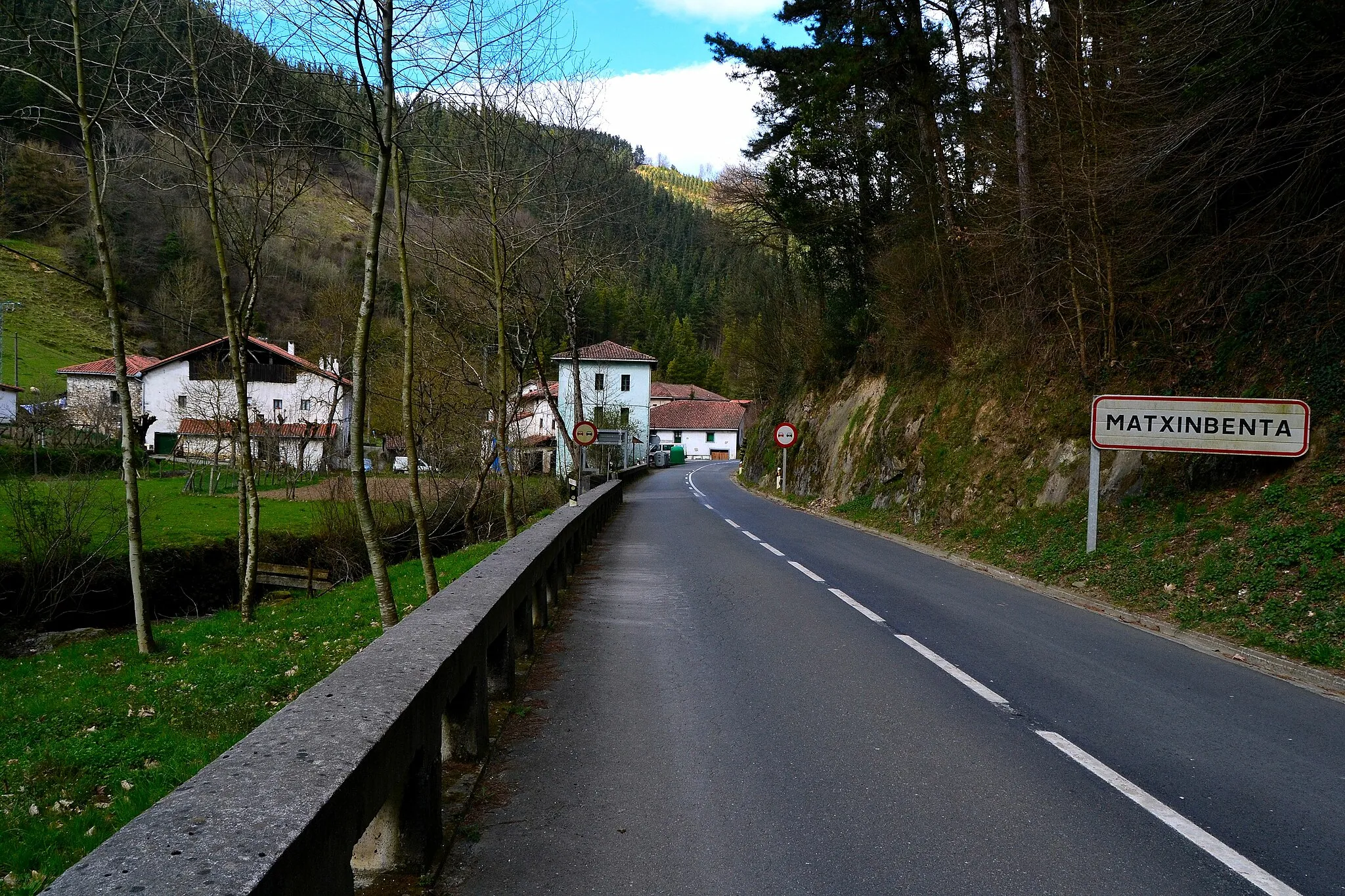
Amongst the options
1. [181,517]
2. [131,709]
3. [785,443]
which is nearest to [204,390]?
[181,517]

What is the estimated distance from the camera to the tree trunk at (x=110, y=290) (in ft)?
34.9

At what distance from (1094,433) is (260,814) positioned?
12.5m

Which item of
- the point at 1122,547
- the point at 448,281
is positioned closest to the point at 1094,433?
the point at 1122,547

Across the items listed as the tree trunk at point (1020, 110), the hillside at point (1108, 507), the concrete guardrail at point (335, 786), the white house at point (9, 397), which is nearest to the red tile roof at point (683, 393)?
the white house at point (9, 397)

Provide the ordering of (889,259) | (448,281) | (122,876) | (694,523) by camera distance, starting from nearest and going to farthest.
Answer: (122,876) → (448,281) → (694,523) → (889,259)

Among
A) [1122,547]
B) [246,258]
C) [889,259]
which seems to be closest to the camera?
[1122,547]

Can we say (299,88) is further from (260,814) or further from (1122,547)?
(1122,547)

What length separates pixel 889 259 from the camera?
26.2m

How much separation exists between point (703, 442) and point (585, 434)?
80.8 m

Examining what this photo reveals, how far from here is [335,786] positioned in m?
2.61

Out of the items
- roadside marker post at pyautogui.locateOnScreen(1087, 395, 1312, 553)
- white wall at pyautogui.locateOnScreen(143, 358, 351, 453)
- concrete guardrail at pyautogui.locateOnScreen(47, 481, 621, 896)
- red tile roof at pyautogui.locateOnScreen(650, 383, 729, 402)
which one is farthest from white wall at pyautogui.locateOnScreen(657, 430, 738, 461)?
concrete guardrail at pyautogui.locateOnScreen(47, 481, 621, 896)

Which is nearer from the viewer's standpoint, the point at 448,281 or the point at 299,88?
the point at 299,88

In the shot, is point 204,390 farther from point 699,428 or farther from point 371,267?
point 699,428

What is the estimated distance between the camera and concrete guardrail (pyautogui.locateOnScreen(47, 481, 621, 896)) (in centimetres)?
211
